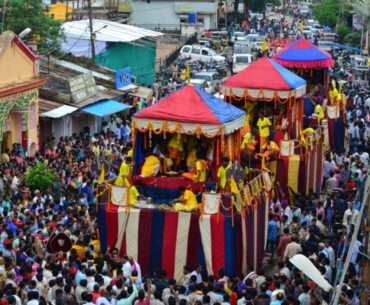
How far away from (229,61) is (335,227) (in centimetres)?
3548

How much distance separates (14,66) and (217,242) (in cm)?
1177

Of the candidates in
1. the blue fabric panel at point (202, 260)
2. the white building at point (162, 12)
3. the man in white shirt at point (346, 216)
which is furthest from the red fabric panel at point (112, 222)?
the white building at point (162, 12)

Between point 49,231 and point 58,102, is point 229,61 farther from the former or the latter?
point 49,231

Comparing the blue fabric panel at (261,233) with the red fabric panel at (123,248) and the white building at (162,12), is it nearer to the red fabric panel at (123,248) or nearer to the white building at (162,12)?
the red fabric panel at (123,248)

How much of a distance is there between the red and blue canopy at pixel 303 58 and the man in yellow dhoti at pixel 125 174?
11.9 m

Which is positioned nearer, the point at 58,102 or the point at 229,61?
the point at 58,102

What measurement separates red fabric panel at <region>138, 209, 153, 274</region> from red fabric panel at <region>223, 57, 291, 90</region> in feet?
21.9

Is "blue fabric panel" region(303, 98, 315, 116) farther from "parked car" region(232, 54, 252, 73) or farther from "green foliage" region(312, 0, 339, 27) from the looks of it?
"green foliage" region(312, 0, 339, 27)

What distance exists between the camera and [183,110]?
18.6 metres

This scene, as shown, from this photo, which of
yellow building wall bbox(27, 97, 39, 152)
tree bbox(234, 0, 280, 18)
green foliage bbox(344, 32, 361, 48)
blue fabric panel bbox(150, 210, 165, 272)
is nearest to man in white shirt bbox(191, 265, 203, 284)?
blue fabric panel bbox(150, 210, 165, 272)

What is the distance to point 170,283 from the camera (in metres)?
15.8

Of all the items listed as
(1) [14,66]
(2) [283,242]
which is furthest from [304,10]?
(2) [283,242]

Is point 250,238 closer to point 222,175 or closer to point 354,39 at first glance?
point 222,175

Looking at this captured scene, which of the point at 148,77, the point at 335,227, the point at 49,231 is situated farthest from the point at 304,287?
the point at 148,77
